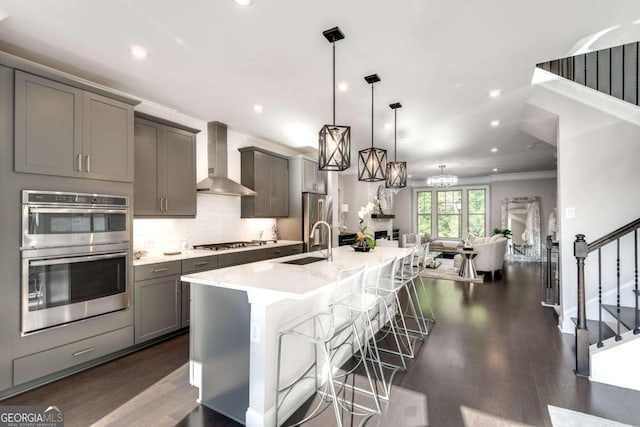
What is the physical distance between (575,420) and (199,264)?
3.63m

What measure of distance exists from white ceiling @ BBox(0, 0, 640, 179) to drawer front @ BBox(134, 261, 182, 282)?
194 centimetres

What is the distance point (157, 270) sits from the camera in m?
3.18

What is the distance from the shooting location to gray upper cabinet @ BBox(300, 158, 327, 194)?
5.57 meters

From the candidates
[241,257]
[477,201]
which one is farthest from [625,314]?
[477,201]

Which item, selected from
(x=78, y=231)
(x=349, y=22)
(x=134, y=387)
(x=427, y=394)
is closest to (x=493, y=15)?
(x=349, y=22)

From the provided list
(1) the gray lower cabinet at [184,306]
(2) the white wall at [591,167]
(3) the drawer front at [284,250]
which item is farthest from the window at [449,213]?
(1) the gray lower cabinet at [184,306]

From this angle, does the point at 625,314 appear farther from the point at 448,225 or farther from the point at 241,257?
the point at 448,225

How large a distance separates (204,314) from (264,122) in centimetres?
312

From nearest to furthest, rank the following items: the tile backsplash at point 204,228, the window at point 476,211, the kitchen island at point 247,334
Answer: the kitchen island at point 247,334 → the tile backsplash at point 204,228 → the window at point 476,211

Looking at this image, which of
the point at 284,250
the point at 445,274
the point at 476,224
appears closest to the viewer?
the point at 284,250

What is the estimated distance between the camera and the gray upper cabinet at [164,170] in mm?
3357

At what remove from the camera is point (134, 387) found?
2.36 metres

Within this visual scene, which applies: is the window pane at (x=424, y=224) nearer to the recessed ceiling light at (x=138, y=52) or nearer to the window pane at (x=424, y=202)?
the window pane at (x=424, y=202)

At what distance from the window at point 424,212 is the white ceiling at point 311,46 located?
7.71 m
